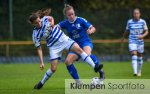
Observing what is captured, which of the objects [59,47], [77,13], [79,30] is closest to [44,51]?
[77,13]

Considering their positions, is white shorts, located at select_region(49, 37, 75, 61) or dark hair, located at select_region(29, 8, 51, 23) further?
white shorts, located at select_region(49, 37, 75, 61)

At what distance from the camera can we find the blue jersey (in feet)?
47.4

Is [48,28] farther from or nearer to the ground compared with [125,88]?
farther from the ground

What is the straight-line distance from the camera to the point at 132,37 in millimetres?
19062

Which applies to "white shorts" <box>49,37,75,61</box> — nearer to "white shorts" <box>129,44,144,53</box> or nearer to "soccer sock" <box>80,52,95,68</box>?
"soccer sock" <box>80,52,95,68</box>

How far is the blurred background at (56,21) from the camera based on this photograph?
1168 inches

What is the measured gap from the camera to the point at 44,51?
2920cm

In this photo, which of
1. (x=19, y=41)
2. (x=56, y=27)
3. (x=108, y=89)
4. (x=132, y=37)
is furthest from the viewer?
(x=19, y=41)

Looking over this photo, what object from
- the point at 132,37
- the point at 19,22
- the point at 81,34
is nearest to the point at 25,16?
the point at 19,22

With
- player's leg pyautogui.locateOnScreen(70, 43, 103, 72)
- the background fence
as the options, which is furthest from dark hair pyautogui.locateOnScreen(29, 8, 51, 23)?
the background fence

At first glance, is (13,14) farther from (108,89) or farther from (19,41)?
(108,89)

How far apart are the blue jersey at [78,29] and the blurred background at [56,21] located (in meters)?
14.6

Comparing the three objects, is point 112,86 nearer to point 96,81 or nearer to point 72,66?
point 96,81

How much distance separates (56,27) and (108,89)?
2.04 meters
